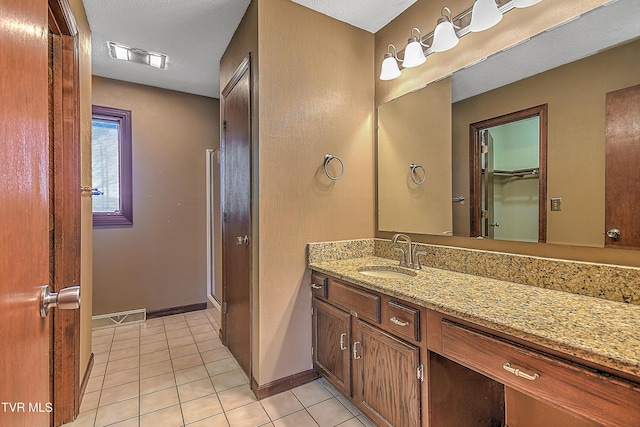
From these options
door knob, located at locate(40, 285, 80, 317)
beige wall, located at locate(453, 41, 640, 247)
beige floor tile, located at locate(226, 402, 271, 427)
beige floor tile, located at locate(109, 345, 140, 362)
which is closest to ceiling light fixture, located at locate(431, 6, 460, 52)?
beige wall, located at locate(453, 41, 640, 247)

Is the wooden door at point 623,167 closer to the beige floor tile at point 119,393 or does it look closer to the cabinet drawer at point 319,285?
the cabinet drawer at point 319,285

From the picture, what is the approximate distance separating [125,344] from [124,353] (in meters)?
0.19

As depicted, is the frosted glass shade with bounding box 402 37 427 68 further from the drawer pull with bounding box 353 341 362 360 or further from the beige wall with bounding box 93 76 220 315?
the beige wall with bounding box 93 76 220 315

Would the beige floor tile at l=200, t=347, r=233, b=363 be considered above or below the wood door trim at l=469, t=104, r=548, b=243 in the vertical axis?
below

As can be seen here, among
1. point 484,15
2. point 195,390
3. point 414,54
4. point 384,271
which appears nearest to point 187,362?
point 195,390

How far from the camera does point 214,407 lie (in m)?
1.82

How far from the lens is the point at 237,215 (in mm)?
2293

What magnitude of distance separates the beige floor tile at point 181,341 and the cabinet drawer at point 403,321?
6.70 ft

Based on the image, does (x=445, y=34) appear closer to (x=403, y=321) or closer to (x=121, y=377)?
(x=403, y=321)

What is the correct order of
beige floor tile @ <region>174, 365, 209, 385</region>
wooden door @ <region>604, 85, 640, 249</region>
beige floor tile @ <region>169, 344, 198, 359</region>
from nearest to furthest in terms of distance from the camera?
wooden door @ <region>604, 85, 640, 249</region>
beige floor tile @ <region>174, 365, 209, 385</region>
beige floor tile @ <region>169, 344, 198, 359</region>

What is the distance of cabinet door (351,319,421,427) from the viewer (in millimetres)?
1327

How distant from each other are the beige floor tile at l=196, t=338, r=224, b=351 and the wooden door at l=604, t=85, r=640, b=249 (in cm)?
271

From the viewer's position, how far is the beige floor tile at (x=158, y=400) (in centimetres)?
181

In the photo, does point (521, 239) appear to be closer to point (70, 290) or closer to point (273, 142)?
point (273, 142)
